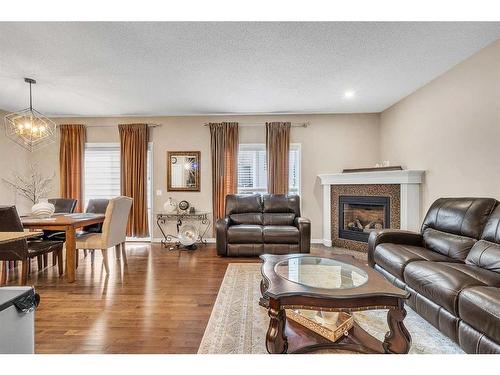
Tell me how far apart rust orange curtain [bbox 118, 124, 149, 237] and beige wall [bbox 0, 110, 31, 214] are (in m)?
2.05

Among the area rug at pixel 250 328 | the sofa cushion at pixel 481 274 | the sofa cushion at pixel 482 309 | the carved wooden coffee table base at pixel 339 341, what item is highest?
the sofa cushion at pixel 481 274

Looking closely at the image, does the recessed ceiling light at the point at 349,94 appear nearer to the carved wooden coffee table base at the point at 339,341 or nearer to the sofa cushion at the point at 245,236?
the sofa cushion at the point at 245,236

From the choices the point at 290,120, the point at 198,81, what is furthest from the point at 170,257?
the point at 290,120

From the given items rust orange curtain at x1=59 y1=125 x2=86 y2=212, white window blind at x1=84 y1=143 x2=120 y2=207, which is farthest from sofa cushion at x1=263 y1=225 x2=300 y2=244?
rust orange curtain at x1=59 y1=125 x2=86 y2=212

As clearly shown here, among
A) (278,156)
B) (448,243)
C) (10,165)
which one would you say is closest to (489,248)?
(448,243)

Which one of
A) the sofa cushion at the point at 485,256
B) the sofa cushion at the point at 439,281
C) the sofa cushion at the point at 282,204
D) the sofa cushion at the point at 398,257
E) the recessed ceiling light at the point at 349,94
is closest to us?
the sofa cushion at the point at 439,281

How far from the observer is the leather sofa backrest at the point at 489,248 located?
6.59 feet

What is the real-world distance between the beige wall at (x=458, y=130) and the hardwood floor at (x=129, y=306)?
117 inches

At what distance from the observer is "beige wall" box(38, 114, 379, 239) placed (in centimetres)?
511

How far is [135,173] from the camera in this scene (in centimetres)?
509

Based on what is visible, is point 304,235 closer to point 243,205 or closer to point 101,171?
point 243,205

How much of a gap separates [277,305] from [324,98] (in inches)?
144

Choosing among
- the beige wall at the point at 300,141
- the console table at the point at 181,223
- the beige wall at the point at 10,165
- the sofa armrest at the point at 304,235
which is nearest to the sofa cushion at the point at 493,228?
the sofa armrest at the point at 304,235
